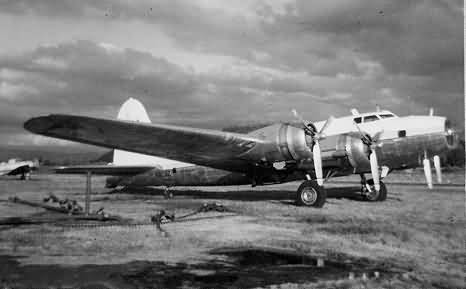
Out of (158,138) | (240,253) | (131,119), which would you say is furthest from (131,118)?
(240,253)

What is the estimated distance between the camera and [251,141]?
1162 cm

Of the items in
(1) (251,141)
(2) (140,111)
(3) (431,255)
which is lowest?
(3) (431,255)

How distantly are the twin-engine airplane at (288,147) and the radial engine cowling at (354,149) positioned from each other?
0.08ft

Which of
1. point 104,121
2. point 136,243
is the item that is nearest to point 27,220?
point 104,121

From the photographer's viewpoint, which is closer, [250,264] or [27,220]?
[250,264]

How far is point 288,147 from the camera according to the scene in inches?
452

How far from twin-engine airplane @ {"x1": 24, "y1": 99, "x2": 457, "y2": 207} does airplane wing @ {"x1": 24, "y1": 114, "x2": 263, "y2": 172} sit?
25 millimetres

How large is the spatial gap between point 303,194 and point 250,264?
23.2 ft

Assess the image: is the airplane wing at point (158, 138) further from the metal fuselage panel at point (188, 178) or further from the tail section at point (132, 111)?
the tail section at point (132, 111)

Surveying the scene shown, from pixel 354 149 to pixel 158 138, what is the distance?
19.3 feet

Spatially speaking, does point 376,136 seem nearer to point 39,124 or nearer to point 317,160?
point 317,160

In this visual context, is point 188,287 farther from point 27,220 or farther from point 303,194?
point 303,194

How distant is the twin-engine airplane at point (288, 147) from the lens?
1045 centimetres

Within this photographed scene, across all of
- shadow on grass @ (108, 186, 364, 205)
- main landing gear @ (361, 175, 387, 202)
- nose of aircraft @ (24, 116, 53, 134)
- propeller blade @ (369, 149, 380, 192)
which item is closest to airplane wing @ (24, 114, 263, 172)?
nose of aircraft @ (24, 116, 53, 134)
